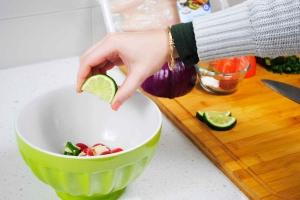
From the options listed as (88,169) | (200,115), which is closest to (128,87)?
(88,169)

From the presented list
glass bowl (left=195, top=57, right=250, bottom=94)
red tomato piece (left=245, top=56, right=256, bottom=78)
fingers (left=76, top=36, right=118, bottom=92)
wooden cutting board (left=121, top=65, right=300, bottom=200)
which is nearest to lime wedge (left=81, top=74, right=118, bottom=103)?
fingers (left=76, top=36, right=118, bottom=92)

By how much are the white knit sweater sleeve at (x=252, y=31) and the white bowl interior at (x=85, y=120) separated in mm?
151

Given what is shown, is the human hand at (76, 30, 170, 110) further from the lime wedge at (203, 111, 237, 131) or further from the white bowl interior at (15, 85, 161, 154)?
the lime wedge at (203, 111, 237, 131)

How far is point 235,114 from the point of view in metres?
0.92

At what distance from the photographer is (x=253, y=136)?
0.84 meters

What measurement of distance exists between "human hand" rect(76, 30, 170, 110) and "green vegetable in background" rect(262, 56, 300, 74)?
536mm

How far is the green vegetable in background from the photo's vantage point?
1104 mm

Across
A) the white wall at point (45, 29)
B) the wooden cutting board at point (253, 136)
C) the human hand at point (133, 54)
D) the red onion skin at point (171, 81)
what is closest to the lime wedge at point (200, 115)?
the wooden cutting board at point (253, 136)

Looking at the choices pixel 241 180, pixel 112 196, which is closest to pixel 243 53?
pixel 241 180

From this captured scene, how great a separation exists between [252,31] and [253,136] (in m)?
0.28

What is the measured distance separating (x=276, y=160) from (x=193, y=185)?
0.18m

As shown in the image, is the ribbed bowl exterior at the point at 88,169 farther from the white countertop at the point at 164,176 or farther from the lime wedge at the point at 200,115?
the lime wedge at the point at 200,115

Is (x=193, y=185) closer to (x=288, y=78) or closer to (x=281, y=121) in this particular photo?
(x=281, y=121)

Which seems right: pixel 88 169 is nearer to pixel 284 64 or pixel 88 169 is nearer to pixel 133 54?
pixel 133 54
